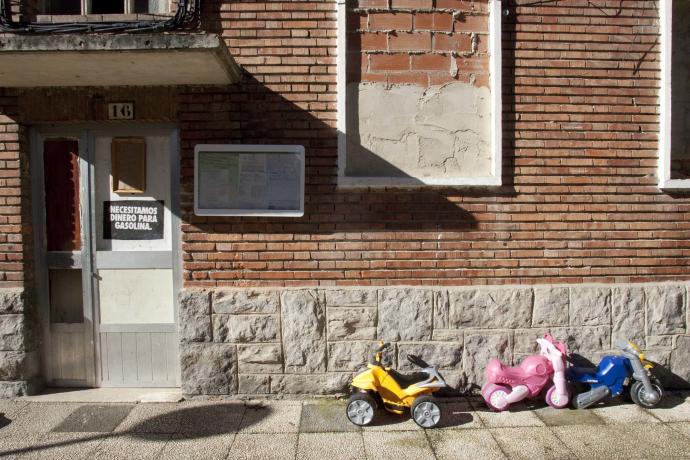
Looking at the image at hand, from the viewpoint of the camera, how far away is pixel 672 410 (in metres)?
4.29

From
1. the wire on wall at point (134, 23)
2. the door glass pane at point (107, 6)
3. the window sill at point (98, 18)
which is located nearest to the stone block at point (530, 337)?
the wire on wall at point (134, 23)

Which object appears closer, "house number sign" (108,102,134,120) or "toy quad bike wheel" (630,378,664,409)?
"toy quad bike wheel" (630,378,664,409)

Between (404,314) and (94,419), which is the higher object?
(404,314)

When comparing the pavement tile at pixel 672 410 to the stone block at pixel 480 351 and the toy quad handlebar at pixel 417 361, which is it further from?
the toy quad handlebar at pixel 417 361

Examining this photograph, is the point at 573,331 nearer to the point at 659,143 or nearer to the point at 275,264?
the point at 659,143

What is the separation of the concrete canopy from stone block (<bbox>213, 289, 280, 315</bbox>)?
1886mm

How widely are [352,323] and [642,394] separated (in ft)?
8.42

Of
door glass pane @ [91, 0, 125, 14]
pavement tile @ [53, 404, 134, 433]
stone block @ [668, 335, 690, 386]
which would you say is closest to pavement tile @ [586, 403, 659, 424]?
stone block @ [668, 335, 690, 386]

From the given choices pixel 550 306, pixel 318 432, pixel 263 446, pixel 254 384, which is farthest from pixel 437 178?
pixel 263 446

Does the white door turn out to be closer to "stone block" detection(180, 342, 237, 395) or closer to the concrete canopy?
"stone block" detection(180, 342, 237, 395)

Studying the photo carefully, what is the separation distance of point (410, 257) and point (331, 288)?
0.78 meters

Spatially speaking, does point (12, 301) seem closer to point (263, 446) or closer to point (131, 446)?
point (131, 446)

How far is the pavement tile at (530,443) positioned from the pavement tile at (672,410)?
107cm

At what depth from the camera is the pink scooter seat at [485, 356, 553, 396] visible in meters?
4.23
